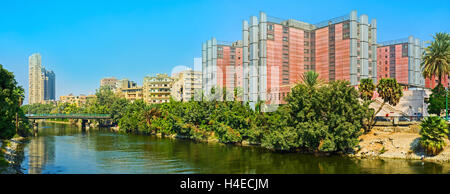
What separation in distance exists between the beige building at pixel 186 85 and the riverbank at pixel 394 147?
12542 cm

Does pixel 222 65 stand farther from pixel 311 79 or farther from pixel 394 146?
pixel 394 146

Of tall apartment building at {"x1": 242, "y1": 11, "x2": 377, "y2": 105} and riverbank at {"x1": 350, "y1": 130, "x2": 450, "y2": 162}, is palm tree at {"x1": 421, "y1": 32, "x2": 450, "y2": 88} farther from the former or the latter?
tall apartment building at {"x1": 242, "y1": 11, "x2": 377, "y2": 105}

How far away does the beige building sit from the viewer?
177137 millimetres

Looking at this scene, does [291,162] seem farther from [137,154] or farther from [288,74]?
[288,74]

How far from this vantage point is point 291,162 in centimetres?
5125

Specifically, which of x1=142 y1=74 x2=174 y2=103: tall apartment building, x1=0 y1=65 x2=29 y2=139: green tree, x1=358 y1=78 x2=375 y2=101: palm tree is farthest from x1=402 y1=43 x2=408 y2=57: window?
x1=0 y1=65 x2=29 y2=139: green tree

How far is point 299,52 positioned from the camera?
404 ft

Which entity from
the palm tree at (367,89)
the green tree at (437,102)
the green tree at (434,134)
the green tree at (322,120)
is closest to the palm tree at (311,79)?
the green tree at (322,120)

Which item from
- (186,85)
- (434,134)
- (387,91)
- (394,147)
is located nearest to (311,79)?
(387,91)

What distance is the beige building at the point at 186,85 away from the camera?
177m

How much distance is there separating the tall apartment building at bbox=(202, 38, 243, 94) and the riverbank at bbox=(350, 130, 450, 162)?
96119mm

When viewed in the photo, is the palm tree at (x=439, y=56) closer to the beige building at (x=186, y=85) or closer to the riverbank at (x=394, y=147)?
the riverbank at (x=394, y=147)
